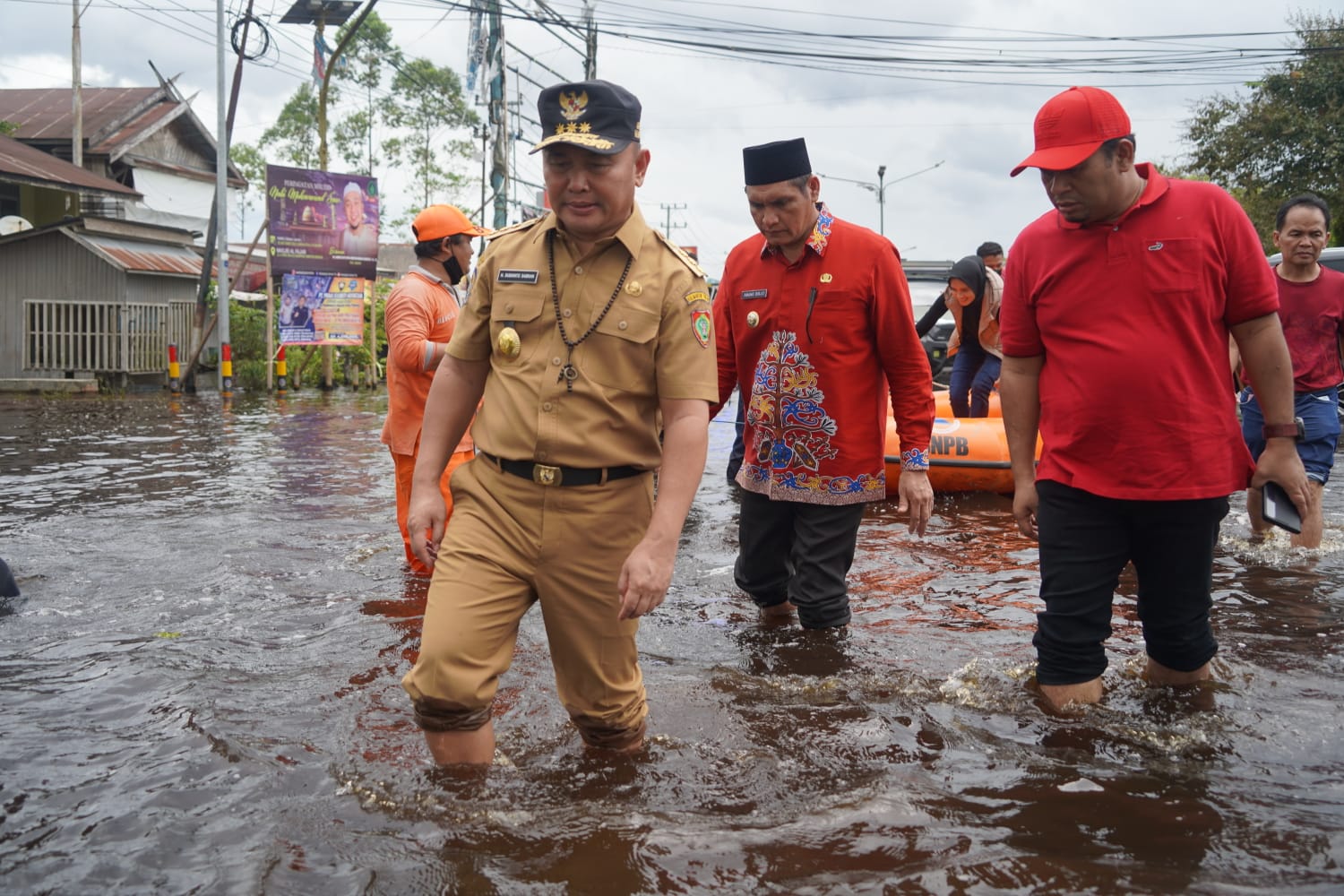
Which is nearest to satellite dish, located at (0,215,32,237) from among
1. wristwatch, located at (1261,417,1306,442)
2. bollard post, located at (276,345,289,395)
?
bollard post, located at (276,345,289,395)

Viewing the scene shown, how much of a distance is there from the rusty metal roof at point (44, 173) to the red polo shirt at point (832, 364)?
21077mm

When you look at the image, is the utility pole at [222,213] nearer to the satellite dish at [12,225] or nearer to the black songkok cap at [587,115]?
the satellite dish at [12,225]

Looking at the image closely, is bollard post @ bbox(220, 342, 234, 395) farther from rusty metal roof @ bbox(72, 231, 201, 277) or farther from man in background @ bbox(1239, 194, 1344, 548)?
man in background @ bbox(1239, 194, 1344, 548)

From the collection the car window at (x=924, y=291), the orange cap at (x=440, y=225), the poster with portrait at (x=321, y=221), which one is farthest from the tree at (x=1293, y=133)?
the orange cap at (x=440, y=225)

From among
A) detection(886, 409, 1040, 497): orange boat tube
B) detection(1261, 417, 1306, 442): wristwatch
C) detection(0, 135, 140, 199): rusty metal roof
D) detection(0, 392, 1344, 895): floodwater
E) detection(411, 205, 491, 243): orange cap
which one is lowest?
detection(0, 392, 1344, 895): floodwater

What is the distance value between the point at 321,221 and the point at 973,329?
1559 centimetres

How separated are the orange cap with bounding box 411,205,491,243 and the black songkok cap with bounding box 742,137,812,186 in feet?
5.83

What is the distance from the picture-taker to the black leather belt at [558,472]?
10.9 feet

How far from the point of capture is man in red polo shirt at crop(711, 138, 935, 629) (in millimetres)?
4824

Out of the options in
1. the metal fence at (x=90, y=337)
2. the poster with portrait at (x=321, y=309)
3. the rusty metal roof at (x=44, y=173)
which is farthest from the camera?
the metal fence at (x=90, y=337)

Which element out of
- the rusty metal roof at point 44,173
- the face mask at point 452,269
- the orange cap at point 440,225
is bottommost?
the face mask at point 452,269

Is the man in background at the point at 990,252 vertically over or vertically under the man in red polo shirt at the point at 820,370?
over

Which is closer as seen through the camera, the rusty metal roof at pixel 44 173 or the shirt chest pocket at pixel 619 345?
the shirt chest pocket at pixel 619 345

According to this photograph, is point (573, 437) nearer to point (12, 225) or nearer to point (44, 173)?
point (44, 173)
